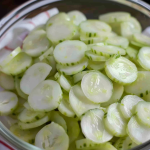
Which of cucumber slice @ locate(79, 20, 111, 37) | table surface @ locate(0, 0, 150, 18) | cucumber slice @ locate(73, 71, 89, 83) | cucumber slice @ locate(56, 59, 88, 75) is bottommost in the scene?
cucumber slice @ locate(73, 71, 89, 83)

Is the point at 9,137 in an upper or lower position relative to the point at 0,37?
lower

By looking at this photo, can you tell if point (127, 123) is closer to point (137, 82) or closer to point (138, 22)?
point (137, 82)

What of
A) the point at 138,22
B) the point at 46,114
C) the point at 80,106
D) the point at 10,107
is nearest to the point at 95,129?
the point at 80,106

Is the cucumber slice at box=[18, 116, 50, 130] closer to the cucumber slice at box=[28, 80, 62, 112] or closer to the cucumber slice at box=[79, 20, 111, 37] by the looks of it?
the cucumber slice at box=[28, 80, 62, 112]

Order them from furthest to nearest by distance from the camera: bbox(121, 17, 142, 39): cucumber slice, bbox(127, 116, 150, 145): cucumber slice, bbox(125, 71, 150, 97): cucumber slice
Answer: bbox(121, 17, 142, 39): cucumber slice
bbox(125, 71, 150, 97): cucumber slice
bbox(127, 116, 150, 145): cucumber slice

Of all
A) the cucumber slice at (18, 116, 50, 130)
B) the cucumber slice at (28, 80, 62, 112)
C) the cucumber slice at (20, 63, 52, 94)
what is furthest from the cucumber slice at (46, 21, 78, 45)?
the cucumber slice at (18, 116, 50, 130)

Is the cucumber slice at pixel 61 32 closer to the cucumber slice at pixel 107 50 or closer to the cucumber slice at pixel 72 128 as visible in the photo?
the cucumber slice at pixel 107 50

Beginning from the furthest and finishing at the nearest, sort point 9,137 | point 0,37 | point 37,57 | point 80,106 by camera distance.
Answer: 1. point 0,37
2. point 37,57
3. point 80,106
4. point 9,137
